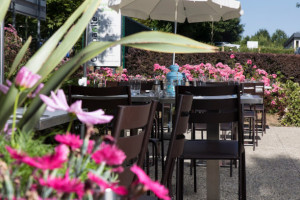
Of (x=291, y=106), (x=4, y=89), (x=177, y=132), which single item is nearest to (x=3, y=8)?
(x=4, y=89)

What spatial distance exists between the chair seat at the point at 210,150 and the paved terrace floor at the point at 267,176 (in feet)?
2.09

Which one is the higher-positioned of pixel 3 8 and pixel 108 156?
pixel 3 8

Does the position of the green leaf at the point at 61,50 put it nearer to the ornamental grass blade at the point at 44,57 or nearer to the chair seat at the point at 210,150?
the ornamental grass blade at the point at 44,57

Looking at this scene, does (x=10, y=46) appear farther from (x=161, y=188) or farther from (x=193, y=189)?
(x=161, y=188)

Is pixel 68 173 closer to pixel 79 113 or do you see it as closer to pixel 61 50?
pixel 79 113

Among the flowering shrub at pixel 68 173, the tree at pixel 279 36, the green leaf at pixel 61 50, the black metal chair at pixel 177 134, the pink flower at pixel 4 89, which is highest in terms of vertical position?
the tree at pixel 279 36

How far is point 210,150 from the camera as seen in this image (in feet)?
10.8

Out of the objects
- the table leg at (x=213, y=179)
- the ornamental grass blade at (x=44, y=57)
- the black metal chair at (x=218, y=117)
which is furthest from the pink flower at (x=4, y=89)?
the table leg at (x=213, y=179)

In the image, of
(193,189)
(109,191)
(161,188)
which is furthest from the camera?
(193,189)

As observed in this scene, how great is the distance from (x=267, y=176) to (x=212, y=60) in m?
A: 9.06

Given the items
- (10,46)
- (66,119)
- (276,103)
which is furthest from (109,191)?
(276,103)

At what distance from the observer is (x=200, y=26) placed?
31.1m

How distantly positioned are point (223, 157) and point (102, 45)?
2298 millimetres

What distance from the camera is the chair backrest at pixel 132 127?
55.2 inches
